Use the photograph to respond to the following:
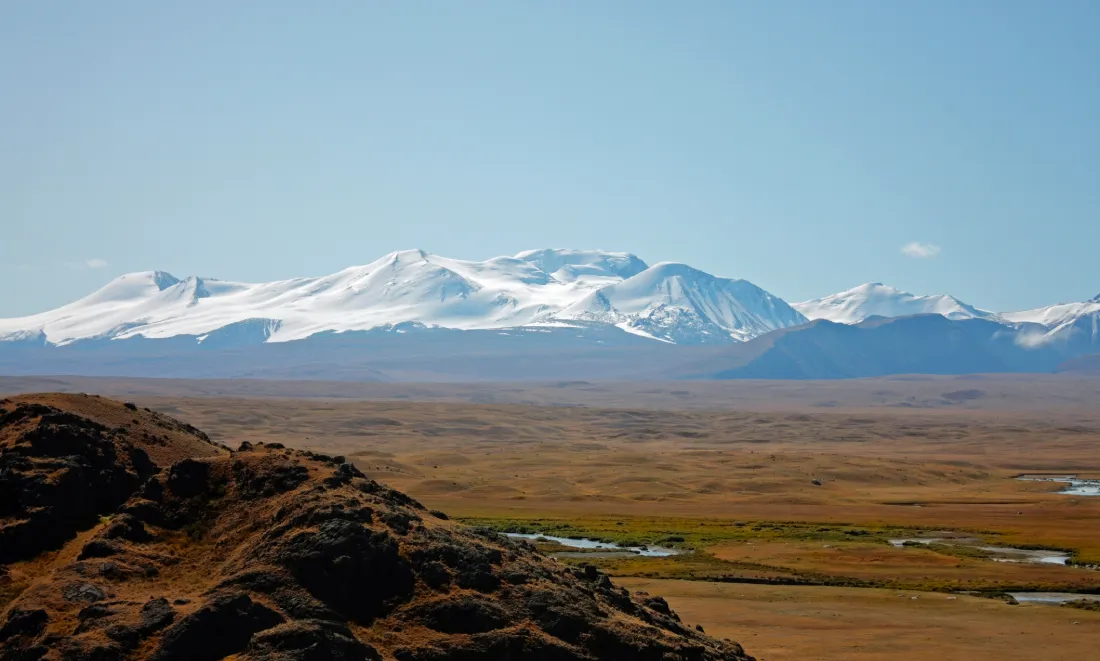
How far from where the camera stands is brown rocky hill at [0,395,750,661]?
20.7m

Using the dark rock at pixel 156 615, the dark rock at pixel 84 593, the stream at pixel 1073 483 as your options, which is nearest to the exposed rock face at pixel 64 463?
the dark rock at pixel 84 593

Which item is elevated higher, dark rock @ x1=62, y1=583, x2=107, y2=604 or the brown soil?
dark rock @ x1=62, y1=583, x2=107, y2=604

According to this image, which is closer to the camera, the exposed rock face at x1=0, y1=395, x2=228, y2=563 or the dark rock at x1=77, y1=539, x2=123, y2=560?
the dark rock at x1=77, y1=539, x2=123, y2=560

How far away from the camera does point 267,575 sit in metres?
21.9

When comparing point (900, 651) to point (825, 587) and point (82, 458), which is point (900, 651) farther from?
point (82, 458)

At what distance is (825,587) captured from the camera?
49219 mm

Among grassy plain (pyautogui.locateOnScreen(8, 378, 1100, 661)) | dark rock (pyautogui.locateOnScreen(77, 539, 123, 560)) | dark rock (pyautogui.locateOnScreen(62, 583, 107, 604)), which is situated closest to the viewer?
dark rock (pyautogui.locateOnScreen(62, 583, 107, 604))

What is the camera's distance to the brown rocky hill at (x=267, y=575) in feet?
67.8

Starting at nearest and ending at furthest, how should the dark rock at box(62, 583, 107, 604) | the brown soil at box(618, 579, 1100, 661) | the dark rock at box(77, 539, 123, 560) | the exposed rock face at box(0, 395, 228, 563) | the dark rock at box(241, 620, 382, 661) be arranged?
the dark rock at box(241, 620, 382, 661), the dark rock at box(62, 583, 107, 604), the dark rock at box(77, 539, 123, 560), the exposed rock face at box(0, 395, 228, 563), the brown soil at box(618, 579, 1100, 661)

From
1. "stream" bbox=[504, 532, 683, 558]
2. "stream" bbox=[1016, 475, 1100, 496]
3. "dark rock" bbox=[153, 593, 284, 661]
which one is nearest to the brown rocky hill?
"dark rock" bbox=[153, 593, 284, 661]

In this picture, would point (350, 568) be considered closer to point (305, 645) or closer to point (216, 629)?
point (305, 645)

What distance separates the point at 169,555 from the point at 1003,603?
3223 centimetres

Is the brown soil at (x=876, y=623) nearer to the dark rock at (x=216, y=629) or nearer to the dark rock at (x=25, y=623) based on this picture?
the dark rock at (x=216, y=629)

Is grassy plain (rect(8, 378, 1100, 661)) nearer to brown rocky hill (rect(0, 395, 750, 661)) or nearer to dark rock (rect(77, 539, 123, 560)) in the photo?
brown rocky hill (rect(0, 395, 750, 661))
